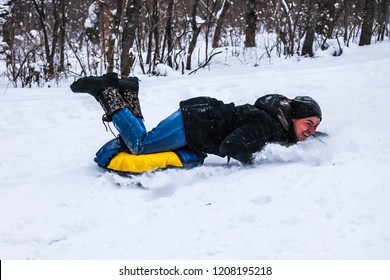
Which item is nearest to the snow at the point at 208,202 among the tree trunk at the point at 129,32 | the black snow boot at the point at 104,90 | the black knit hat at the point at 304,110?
the black knit hat at the point at 304,110

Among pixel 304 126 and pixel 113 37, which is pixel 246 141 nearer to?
pixel 304 126

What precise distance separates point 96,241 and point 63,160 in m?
1.36

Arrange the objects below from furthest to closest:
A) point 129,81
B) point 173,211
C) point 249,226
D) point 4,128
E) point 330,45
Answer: point 330,45 < point 4,128 < point 129,81 < point 173,211 < point 249,226

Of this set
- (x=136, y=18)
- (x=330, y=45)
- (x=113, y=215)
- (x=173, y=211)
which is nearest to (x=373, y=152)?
(x=173, y=211)

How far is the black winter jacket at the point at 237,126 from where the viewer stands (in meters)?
2.47

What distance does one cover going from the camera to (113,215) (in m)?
2.07

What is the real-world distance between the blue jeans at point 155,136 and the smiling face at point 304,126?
69 cm

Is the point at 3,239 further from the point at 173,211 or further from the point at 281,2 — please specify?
the point at 281,2

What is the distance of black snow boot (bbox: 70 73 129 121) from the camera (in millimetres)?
2740

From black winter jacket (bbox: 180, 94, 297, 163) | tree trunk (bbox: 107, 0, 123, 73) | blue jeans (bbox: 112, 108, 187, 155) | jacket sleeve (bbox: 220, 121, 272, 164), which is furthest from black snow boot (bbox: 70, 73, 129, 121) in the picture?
tree trunk (bbox: 107, 0, 123, 73)

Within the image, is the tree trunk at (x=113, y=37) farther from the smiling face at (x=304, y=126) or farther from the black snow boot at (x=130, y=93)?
the smiling face at (x=304, y=126)

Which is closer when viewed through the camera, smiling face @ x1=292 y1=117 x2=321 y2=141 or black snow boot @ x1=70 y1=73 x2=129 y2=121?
smiling face @ x1=292 y1=117 x2=321 y2=141

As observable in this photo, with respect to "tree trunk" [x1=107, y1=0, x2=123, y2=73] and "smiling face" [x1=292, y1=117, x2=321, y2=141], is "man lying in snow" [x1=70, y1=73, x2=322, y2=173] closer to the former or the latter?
"smiling face" [x1=292, y1=117, x2=321, y2=141]

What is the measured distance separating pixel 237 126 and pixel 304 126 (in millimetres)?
404
